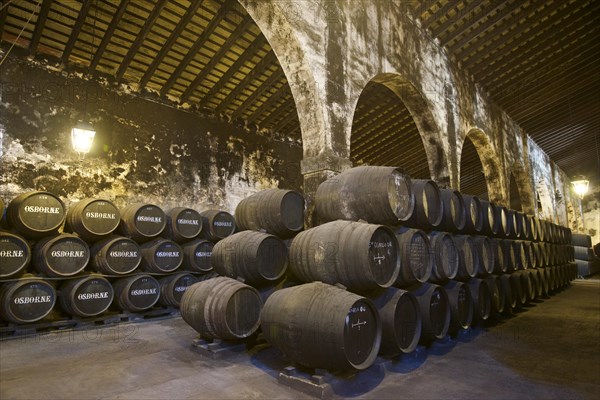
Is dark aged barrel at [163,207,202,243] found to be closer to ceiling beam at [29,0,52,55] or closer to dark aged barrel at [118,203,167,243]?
dark aged barrel at [118,203,167,243]

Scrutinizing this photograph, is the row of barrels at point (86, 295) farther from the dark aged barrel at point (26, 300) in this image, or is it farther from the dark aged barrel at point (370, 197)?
the dark aged barrel at point (370, 197)

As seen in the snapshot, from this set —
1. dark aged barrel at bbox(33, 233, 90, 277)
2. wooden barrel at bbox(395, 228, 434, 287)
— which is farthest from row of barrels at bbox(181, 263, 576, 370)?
dark aged barrel at bbox(33, 233, 90, 277)

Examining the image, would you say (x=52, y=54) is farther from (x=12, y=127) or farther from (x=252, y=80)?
(x=252, y=80)

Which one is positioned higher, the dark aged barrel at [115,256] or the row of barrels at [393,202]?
the row of barrels at [393,202]

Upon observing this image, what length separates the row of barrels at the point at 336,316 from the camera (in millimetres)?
2777

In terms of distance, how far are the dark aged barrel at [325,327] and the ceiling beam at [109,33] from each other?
5616mm

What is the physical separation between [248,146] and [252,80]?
2025 millimetres

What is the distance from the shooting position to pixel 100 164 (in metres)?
7.28

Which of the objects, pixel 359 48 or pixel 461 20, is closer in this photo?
pixel 359 48

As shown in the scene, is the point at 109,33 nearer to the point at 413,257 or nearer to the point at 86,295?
the point at 86,295

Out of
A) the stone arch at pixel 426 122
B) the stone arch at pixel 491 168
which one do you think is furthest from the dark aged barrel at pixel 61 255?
the stone arch at pixel 491 168

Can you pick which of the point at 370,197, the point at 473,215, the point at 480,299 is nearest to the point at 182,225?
the point at 370,197

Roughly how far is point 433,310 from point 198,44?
6357 millimetres

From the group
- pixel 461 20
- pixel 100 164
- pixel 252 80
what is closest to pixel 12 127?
pixel 100 164
